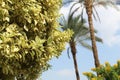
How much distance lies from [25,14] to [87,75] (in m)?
3.53

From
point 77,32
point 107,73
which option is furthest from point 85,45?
point 107,73

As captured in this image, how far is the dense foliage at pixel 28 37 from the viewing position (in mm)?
12102

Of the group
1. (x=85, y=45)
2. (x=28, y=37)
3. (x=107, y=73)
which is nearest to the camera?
(x=28, y=37)

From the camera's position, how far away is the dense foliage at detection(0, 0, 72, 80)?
476 inches

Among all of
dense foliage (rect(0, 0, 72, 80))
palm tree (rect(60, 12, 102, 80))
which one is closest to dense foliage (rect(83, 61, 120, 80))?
dense foliage (rect(0, 0, 72, 80))

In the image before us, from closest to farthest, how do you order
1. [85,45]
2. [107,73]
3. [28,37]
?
1. [28,37]
2. [107,73]
3. [85,45]

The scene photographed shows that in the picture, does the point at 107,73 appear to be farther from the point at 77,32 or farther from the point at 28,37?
the point at 77,32

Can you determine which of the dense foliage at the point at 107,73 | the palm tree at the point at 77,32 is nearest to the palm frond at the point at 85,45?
the palm tree at the point at 77,32

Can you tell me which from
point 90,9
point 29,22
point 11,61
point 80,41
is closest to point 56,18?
point 29,22

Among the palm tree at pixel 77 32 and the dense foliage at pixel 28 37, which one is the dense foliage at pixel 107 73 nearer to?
the dense foliage at pixel 28 37

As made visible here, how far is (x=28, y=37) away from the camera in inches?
521

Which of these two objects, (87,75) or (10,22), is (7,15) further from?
(87,75)

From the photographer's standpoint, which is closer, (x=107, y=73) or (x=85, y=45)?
(x=107, y=73)

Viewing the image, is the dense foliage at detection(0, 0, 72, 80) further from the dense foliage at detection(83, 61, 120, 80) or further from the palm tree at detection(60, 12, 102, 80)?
the palm tree at detection(60, 12, 102, 80)
